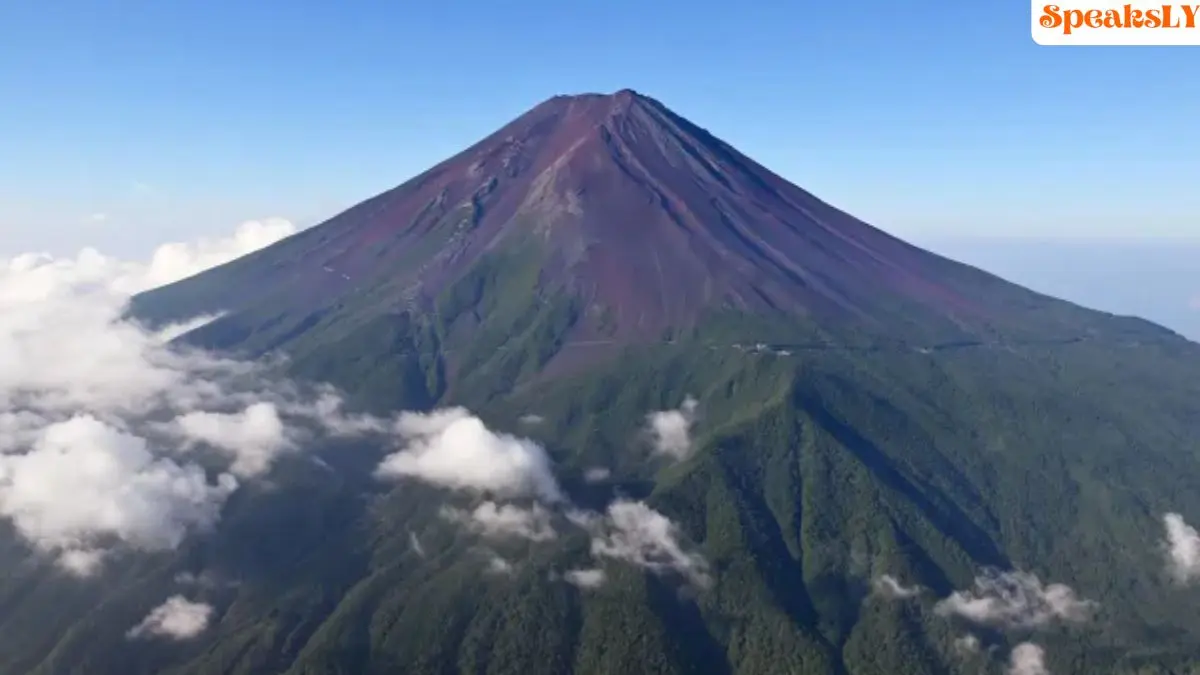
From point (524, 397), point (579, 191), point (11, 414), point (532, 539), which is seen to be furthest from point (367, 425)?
point (11, 414)

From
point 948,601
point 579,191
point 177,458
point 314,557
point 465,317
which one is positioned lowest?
point 948,601

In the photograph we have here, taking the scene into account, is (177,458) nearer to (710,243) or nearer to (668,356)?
(668,356)

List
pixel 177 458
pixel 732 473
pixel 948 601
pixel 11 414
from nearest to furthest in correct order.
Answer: pixel 948 601, pixel 732 473, pixel 177 458, pixel 11 414

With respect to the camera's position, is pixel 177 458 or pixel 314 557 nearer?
pixel 314 557

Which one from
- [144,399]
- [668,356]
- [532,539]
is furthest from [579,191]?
[144,399]

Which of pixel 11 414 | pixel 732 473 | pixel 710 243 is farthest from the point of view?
pixel 11 414

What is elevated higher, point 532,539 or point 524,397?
point 524,397

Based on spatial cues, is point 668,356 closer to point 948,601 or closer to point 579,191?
point 579,191
